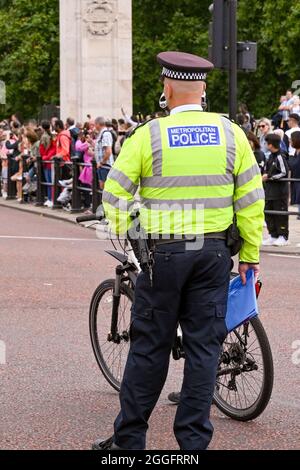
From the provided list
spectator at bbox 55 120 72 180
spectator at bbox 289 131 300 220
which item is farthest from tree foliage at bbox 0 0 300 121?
spectator at bbox 289 131 300 220

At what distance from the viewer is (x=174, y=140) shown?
5.50 m

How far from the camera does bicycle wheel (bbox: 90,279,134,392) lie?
7082 millimetres

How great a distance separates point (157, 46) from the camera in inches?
2030

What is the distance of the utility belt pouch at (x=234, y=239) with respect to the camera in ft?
18.4

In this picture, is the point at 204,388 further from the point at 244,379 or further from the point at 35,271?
the point at 35,271

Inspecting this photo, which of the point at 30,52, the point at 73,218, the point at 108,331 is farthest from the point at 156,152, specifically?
the point at 30,52

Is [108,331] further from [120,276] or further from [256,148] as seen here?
[256,148]

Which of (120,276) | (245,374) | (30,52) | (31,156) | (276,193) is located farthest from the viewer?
(30,52)

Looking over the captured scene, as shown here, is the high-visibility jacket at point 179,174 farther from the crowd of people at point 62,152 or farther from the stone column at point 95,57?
the stone column at point 95,57

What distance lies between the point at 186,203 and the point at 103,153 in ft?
52.6

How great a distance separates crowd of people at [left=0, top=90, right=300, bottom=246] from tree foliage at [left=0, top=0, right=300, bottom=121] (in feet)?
57.4

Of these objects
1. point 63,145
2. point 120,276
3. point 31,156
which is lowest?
point 31,156

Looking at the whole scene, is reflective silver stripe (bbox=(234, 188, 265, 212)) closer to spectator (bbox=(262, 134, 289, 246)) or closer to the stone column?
spectator (bbox=(262, 134, 289, 246))

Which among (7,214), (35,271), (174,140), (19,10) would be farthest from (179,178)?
(19,10)
